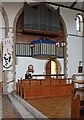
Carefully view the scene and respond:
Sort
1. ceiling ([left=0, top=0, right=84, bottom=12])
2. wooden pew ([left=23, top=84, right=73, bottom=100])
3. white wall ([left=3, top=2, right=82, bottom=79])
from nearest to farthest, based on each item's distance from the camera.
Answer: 1. wooden pew ([left=23, top=84, right=73, bottom=100])
2. ceiling ([left=0, top=0, right=84, bottom=12])
3. white wall ([left=3, top=2, right=82, bottom=79])

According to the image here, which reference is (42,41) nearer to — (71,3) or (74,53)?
(74,53)

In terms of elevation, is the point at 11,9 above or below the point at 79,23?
above

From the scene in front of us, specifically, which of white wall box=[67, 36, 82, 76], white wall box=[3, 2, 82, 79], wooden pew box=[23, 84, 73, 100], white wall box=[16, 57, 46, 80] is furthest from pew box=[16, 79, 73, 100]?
white wall box=[67, 36, 82, 76]

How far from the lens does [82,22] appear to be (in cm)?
1525

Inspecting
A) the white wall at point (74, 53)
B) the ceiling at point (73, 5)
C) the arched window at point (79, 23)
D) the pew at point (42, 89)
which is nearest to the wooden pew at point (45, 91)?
the pew at point (42, 89)

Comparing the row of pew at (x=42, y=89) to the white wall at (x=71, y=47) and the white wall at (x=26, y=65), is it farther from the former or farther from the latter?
the white wall at (x=71, y=47)

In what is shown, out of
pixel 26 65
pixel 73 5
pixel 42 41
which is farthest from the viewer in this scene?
pixel 73 5

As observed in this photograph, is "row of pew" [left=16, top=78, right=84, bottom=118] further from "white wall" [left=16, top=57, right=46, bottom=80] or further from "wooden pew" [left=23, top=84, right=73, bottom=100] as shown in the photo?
"white wall" [left=16, top=57, right=46, bottom=80]

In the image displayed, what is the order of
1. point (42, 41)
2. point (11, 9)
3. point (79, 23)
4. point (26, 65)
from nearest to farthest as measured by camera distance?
point (11, 9)
point (42, 41)
point (26, 65)
point (79, 23)

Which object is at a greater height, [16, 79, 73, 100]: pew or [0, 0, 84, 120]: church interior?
[0, 0, 84, 120]: church interior

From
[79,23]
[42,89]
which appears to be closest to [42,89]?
[42,89]

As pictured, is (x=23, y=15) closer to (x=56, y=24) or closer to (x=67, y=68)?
(x=56, y=24)

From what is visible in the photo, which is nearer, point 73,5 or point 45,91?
point 45,91

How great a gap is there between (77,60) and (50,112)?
8.50m
